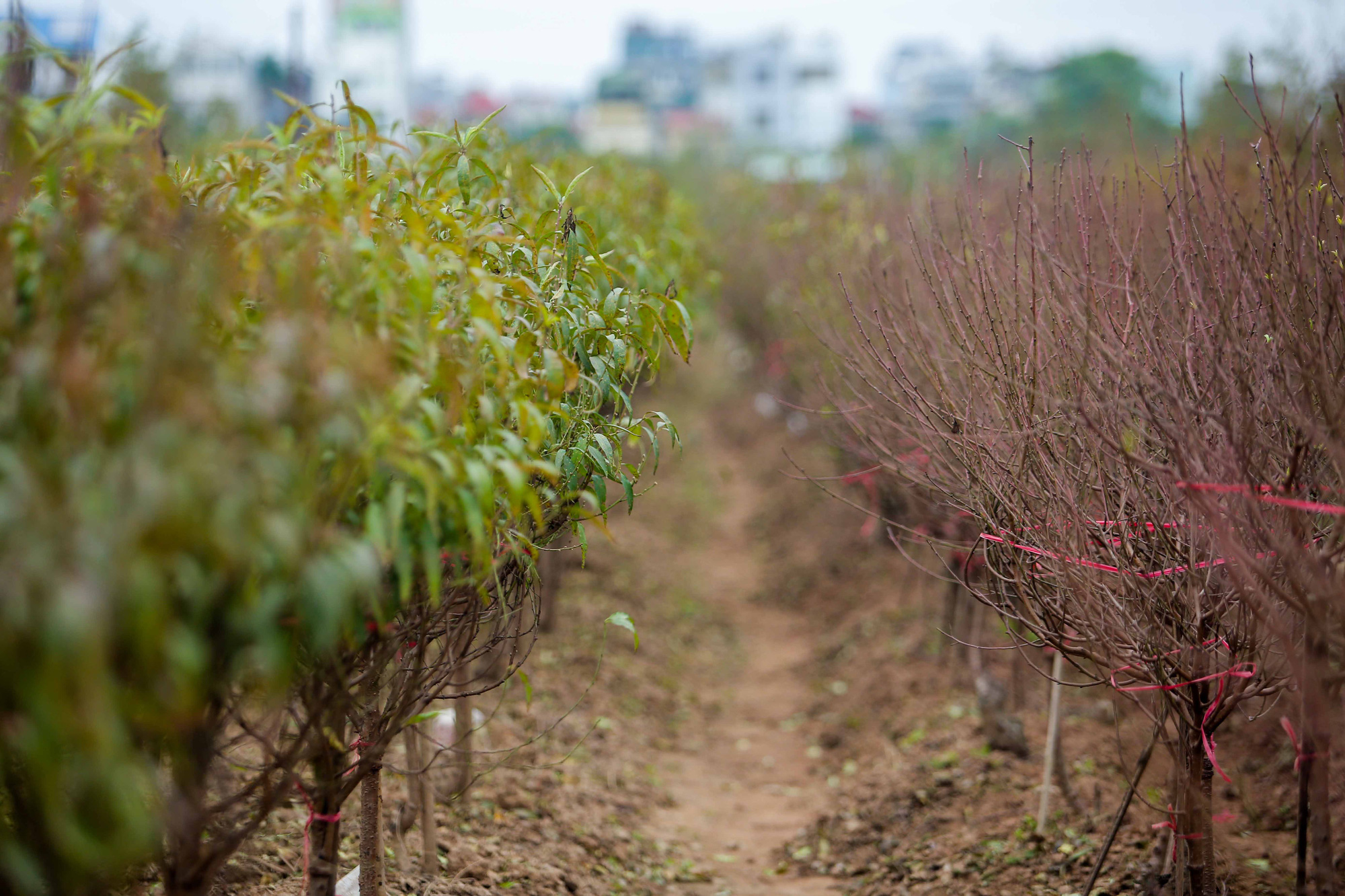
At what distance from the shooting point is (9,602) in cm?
141

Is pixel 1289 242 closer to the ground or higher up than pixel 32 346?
higher up

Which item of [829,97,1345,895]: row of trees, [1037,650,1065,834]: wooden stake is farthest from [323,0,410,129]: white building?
[829,97,1345,895]: row of trees

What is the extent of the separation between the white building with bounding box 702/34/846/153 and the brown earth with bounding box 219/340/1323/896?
6045 centimetres

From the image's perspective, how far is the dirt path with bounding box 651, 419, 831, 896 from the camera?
4797 millimetres

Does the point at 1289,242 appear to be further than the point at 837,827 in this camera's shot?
No

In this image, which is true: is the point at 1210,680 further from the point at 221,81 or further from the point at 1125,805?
the point at 221,81

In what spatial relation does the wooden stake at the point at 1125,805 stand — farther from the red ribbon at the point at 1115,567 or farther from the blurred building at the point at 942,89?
the blurred building at the point at 942,89

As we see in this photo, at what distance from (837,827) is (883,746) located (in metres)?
1.01

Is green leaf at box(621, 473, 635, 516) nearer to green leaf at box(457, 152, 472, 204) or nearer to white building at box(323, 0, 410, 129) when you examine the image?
green leaf at box(457, 152, 472, 204)

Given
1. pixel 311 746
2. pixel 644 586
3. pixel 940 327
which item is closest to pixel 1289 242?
pixel 940 327

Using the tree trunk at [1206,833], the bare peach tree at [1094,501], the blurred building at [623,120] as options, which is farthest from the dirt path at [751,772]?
A: the blurred building at [623,120]

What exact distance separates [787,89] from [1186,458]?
70.2m

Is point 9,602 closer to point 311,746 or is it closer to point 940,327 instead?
point 311,746

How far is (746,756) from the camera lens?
6320 mm
